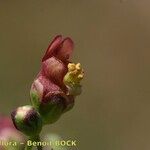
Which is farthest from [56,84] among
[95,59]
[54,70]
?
[95,59]

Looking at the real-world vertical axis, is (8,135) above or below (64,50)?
below

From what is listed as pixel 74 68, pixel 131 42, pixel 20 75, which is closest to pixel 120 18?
pixel 131 42

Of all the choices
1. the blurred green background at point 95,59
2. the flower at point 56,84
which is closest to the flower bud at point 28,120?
the flower at point 56,84

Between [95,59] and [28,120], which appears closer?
[28,120]

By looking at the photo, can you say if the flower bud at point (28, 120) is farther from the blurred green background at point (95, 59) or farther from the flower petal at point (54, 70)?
the blurred green background at point (95, 59)

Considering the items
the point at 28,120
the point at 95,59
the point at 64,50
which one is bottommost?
the point at 28,120

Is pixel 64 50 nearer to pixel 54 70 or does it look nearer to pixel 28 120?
pixel 54 70
